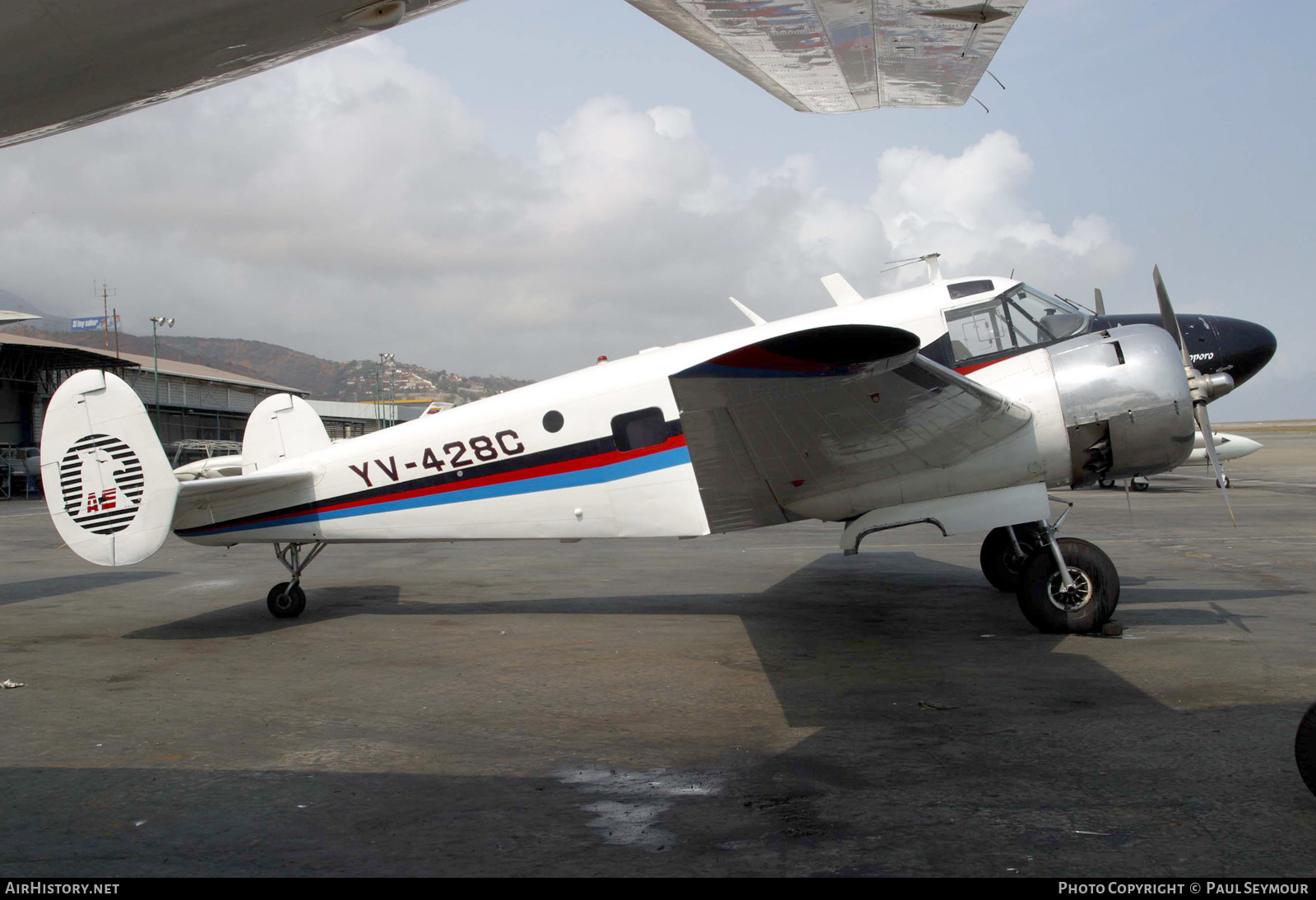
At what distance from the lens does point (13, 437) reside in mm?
52500

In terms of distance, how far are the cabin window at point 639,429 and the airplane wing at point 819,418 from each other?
105 centimetres

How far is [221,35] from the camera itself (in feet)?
8.79

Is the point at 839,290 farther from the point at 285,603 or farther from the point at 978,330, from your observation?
the point at 285,603

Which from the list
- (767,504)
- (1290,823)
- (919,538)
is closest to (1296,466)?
(919,538)

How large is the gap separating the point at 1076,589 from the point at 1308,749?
3810 millimetres

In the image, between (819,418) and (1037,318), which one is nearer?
(819,418)

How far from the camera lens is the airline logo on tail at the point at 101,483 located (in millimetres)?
8242

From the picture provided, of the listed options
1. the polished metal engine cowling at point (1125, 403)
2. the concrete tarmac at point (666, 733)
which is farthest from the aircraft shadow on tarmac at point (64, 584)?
the polished metal engine cowling at point (1125, 403)

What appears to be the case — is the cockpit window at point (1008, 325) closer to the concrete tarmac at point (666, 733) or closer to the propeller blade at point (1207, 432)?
the propeller blade at point (1207, 432)

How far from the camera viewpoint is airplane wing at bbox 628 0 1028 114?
13.4 ft

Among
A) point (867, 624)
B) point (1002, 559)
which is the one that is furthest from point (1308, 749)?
point (1002, 559)

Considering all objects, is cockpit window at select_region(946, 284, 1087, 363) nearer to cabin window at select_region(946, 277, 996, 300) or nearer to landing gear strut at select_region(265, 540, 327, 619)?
cabin window at select_region(946, 277, 996, 300)
